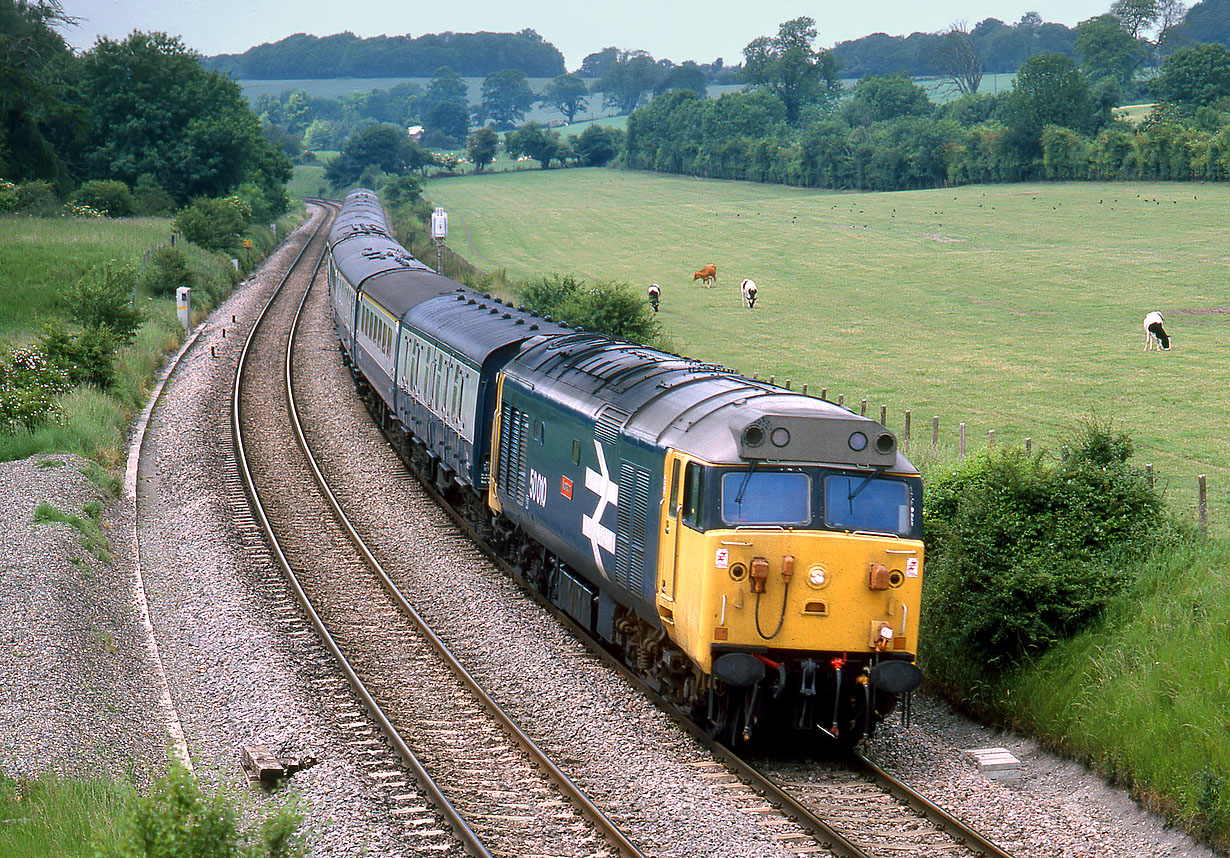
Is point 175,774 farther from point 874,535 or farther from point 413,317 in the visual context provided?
point 413,317

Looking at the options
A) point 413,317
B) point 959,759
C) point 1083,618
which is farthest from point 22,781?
point 413,317

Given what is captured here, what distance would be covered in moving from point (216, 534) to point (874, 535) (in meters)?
13.3

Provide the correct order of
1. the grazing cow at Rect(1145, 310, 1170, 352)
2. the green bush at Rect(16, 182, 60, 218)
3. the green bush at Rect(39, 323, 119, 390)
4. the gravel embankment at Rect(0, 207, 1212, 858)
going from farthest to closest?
the green bush at Rect(16, 182, 60, 218) → the grazing cow at Rect(1145, 310, 1170, 352) → the green bush at Rect(39, 323, 119, 390) → the gravel embankment at Rect(0, 207, 1212, 858)

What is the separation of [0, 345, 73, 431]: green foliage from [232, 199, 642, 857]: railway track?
196 inches

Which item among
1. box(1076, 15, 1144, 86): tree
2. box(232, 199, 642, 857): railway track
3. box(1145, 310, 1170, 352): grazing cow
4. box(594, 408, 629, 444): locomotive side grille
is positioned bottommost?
box(232, 199, 642, 857): railway track

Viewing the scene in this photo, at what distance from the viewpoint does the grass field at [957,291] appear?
100 feet

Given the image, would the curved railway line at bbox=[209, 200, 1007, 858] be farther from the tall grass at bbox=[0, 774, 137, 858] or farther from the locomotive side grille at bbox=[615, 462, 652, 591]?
the tall grass at bbox=[0, 774, 137, 858]

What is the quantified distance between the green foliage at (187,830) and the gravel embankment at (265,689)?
6.80 ft

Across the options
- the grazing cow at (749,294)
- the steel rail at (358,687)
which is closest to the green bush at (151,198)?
the grazing cow at (749,294)

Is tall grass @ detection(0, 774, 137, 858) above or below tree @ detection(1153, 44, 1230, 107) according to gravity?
below

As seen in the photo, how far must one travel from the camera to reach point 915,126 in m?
112

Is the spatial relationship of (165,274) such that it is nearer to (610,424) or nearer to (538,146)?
(610,424)

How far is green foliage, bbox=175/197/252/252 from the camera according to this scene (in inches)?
2469

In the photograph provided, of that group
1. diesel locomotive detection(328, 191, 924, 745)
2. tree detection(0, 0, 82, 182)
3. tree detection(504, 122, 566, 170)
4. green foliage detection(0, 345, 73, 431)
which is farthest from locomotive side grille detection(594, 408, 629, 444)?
tree detection(504, 122, 566, 170)
